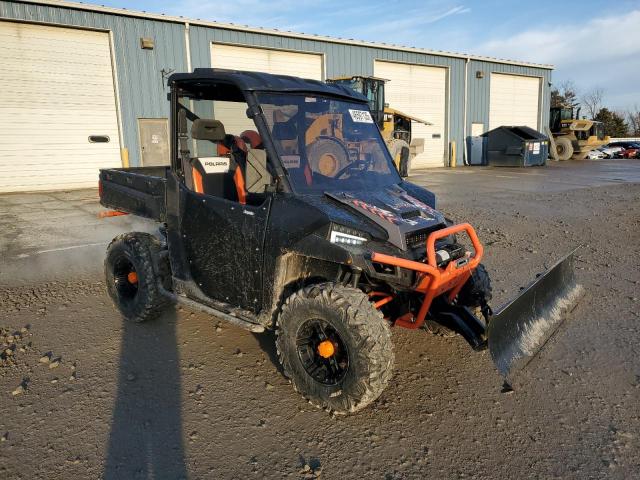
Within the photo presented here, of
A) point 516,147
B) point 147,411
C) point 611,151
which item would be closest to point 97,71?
point 147,411

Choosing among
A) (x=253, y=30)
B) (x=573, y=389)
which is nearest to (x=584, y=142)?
(x=253, y=30)

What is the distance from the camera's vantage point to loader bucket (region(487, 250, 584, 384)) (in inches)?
122

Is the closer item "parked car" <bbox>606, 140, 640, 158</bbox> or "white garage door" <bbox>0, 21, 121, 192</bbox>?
"white garage door" <bbox>0, 21, 121, 192</bbox>

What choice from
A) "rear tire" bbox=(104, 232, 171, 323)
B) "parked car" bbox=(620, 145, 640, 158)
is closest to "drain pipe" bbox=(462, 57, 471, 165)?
"parked car" bbox=(620, 145, 640, 158)

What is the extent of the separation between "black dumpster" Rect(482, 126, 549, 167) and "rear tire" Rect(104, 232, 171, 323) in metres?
22.9

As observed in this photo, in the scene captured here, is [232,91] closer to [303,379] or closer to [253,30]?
[303,379]

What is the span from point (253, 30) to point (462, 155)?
13.5 metres

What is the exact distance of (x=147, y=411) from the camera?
10.0 feet

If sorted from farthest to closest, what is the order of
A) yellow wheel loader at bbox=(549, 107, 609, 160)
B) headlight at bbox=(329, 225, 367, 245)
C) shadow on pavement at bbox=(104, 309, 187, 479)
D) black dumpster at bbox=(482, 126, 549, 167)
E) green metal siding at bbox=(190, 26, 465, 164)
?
yellow wheel loader at bbox=(549, 107, 609, 160)
black dumpster at bbox=(482, 126, 549, 167)
green metal siding at bbox=(190, 26, 465, 164)
headlight at bbox=(329, 225, 367, 245)
shadow on pavement at bbox=(104, 309, 187, 479)

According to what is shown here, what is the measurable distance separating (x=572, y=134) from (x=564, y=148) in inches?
44.0

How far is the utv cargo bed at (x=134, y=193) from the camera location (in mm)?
4074

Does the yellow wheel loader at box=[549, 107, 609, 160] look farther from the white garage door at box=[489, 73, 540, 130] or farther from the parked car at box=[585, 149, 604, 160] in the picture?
the parked car at box=[585, 149, 604, 160]

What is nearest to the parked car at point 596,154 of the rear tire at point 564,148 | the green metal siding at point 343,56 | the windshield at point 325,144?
the rear tire at point 564,148

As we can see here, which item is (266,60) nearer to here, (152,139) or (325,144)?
(152,139)
